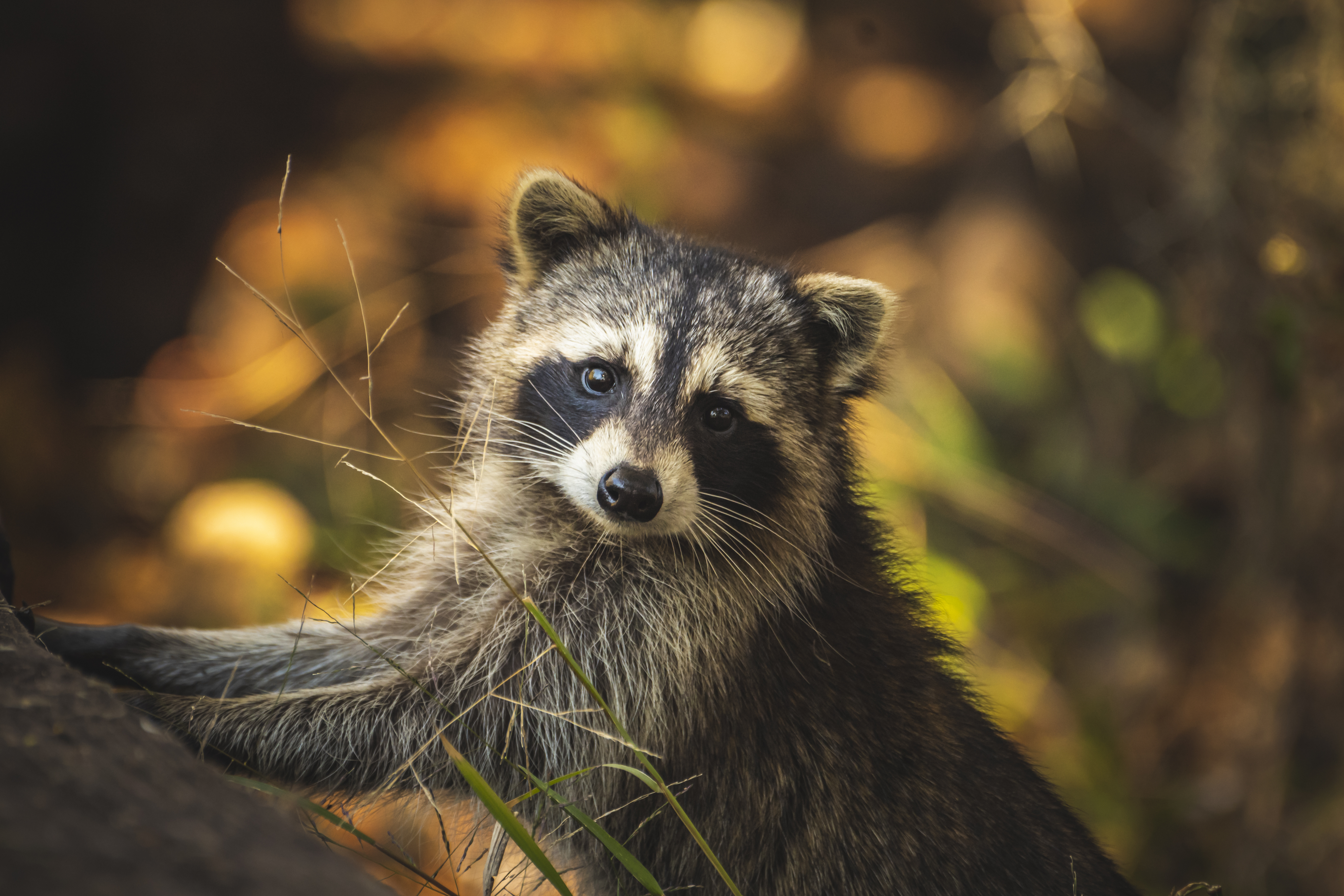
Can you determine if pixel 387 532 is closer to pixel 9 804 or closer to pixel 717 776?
pixel 717 776

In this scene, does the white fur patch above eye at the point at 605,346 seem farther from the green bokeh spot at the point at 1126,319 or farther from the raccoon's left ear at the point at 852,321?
the green bokeh spot at the point at 1126,319

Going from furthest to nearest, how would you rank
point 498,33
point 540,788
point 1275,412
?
point 498,33
point 1275,412
point 540,788

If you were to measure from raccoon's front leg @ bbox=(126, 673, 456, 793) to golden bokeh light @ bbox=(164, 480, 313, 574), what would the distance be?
2809 mm

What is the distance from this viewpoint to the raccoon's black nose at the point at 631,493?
2822 mm

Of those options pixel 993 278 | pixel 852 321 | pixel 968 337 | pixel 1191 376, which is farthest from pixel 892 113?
pixel 852 321

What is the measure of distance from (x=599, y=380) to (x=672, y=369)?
0.27 metres

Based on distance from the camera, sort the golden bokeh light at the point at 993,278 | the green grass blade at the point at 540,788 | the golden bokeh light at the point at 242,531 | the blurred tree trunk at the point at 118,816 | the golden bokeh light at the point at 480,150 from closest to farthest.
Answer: the blurred tree trunk at the point at 118,816
the green grass blade at the point at 540,788
the golden bokeh light at the point at 242,531
the golden bokeh light at the point at 993,278
the golden bokeh light at the point at 480,150

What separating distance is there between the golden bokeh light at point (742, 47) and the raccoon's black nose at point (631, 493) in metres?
7.77

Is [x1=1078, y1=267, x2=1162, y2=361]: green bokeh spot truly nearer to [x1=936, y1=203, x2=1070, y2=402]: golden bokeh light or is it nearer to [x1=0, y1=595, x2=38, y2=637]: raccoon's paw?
[x1=936, y1=203, x2=1070, y2=402]: golden bokeh light

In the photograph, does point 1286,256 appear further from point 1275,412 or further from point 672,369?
point 672,369

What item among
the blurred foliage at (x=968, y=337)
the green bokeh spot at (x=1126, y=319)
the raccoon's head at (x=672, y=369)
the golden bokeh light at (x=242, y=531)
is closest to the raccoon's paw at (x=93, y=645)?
the blurred foliage at (x=968, y=337)

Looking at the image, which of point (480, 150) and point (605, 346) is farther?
point (480, 150)

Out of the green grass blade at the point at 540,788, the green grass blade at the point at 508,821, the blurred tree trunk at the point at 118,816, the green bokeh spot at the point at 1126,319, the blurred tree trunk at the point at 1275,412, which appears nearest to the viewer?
the blurred tree trunk at the point at 118,816

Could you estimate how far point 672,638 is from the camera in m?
3.14
